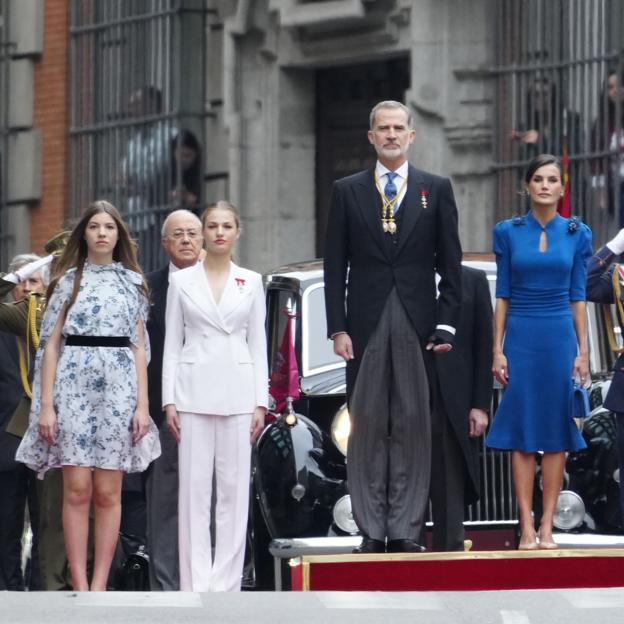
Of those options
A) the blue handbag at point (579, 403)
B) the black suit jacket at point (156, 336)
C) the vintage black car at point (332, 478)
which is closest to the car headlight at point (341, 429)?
the vintage black car at point (332, 478)

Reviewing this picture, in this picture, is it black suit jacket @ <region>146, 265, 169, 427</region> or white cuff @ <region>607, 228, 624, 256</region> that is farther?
black suit jacket @ <region>146, 265, 169, 427</region>

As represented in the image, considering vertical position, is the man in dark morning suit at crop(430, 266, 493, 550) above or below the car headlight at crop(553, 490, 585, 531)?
above

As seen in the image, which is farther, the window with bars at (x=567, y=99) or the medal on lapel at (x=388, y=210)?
the window with bars at (x=567, y=99)

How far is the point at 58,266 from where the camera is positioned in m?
11.2

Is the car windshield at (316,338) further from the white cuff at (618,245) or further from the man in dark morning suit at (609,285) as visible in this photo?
the white cuff at (618,245)

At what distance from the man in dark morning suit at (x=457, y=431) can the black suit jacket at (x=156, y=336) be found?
1543 millimetres

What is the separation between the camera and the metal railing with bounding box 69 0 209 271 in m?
21.2

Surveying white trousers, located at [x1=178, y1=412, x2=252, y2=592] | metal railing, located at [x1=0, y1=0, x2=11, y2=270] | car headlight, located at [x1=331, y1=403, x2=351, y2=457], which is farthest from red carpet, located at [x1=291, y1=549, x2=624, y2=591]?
metal railing, located at [x1=0, y1=0, x2=11, y2=270]

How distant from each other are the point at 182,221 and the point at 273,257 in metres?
8.33

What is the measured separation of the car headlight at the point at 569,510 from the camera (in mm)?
11828

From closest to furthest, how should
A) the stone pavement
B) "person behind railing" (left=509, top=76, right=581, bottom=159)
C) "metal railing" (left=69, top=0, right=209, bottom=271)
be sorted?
the stone pavement
"person behind railing" (left=509, top=76, right=581, bottom=159)
"metal railing" (left=69, top=0, right=209, bottom=271)

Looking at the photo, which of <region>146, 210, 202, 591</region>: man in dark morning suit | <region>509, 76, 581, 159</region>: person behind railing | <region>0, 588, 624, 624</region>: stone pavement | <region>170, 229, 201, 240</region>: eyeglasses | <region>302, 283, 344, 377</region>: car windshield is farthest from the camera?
<region>509, 76, 581, 159</region>: person behind railing

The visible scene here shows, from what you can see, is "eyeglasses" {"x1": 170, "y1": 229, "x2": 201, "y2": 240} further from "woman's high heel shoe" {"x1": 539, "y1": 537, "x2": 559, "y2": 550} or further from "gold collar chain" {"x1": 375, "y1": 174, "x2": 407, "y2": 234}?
"woman's high heel shoe" {"x1": 539, "y1": 537, "x2": 559, "y2": 550}

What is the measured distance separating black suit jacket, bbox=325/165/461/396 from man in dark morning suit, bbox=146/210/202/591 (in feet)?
5.06
